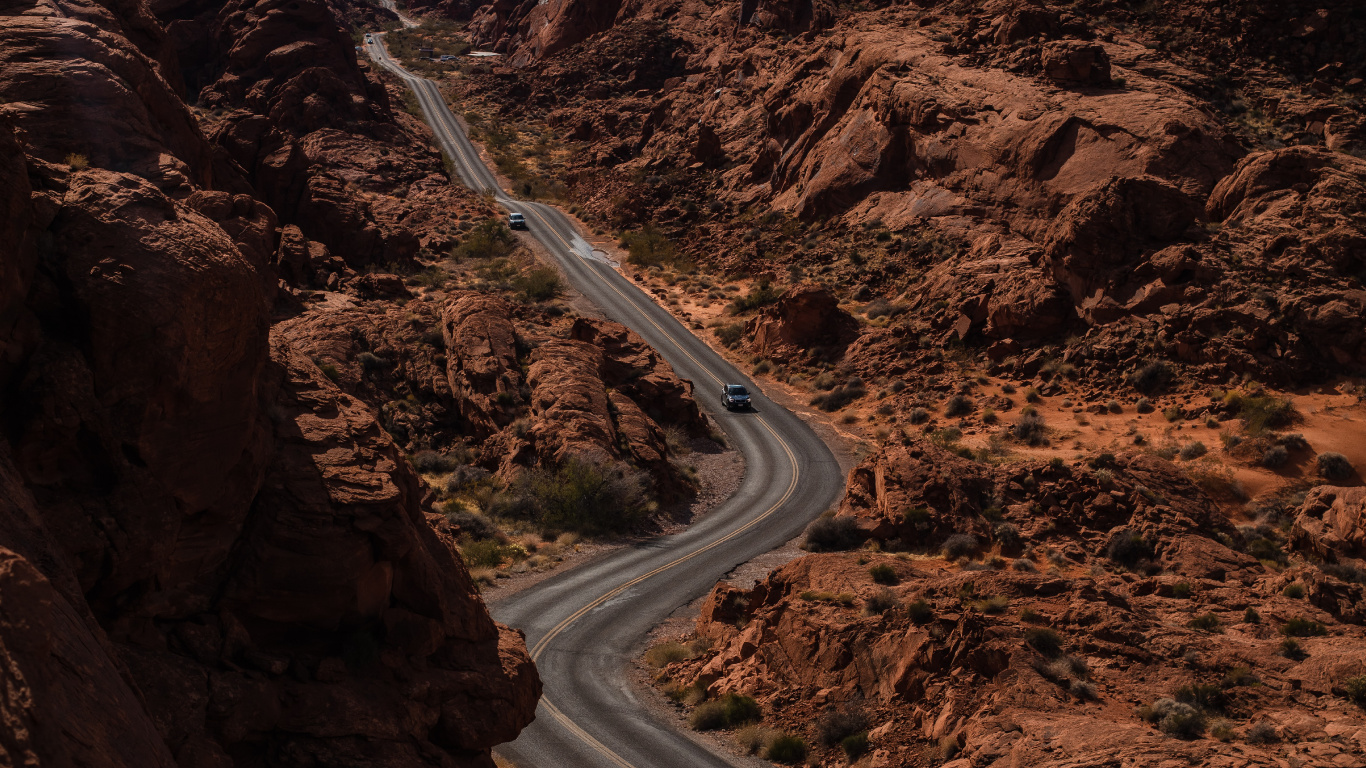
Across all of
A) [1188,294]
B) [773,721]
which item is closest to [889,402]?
[1188,294]

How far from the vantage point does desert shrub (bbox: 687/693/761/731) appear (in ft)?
69.3

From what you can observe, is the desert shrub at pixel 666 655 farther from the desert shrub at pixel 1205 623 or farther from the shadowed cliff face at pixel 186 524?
the desert shrub at pixel 1205 623

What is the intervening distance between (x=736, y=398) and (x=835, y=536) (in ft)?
58.6

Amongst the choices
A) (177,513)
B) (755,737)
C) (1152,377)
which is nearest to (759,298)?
(1152,377)

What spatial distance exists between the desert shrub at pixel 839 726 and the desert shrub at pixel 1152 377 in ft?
92.4

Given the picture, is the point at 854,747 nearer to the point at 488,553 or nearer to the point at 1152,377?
the point at 488,553

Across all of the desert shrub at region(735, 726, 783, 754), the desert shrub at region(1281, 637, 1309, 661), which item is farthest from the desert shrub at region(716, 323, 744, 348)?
the desert shrub at region(1281, 637, 1309, 661)

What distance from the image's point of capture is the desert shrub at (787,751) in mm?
19469

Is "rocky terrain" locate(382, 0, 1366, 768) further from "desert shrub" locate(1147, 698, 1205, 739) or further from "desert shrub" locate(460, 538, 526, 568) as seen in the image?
"desert shrub" locate(460, 538, 526, 568)

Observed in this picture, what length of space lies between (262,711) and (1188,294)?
42334 mm

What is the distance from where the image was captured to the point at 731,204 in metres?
72.7

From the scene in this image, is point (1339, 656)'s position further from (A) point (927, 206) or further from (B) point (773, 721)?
(A) point (927, 206)

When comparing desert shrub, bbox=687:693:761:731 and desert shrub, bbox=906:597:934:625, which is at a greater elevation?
desert shrub, bbox=906:597:934:625

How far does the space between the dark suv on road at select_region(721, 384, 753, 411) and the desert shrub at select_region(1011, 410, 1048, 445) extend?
13.3 meters
